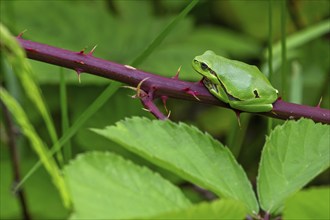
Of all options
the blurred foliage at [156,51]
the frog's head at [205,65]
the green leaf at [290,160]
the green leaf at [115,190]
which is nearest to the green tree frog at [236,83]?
the frog's head at [205,65]

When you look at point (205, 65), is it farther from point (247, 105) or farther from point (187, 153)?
point (187, 153)

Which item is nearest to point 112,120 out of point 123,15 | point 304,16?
point 123,15

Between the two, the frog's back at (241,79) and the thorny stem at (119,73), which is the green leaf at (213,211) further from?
the frog's back at (241,79)

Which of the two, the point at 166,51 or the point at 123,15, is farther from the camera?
the point at 123,15

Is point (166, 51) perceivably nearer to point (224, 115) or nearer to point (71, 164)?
point (224, 115)

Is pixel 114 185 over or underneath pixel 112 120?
underneath

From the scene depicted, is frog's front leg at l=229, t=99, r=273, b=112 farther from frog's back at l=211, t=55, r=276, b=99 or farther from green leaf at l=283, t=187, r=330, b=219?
green leaf at l=283, t=187, r=330, b=219
